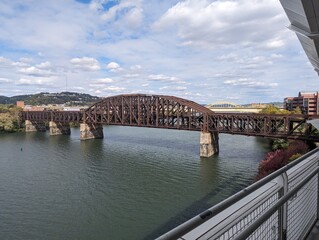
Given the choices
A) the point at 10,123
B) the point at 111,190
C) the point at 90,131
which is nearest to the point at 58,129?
the point at 90,131

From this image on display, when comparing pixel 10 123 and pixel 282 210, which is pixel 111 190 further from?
pixel 10 123

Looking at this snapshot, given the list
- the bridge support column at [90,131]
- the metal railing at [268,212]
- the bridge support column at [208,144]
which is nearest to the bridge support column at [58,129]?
the bridge support column at [90,131]

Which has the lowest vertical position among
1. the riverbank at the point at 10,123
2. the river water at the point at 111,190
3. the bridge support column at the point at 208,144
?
the river water at the point at 111,190

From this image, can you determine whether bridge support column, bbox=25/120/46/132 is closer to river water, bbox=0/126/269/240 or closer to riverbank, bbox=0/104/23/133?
riverbank, bbox=0/104/23/133

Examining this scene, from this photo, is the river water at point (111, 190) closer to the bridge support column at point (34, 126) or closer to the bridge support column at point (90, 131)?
the bridge support column at point (90, 131)

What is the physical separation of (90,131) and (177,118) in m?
32.5

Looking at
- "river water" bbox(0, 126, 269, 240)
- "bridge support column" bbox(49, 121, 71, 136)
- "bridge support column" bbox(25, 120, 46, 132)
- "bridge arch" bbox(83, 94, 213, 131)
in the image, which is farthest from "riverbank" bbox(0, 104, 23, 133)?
"river water" bbox(0, 126, 269, 240)

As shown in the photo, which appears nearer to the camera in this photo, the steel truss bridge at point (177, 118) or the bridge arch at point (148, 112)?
the steel truss bridge at point (177, 118)

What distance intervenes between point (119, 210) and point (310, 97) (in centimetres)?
13080

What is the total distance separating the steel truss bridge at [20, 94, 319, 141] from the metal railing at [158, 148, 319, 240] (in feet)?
142

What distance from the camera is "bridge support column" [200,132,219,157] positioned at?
174ft

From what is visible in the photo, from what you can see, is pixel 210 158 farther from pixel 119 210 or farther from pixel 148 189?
pixel 119 210

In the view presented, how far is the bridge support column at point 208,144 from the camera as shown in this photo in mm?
53031

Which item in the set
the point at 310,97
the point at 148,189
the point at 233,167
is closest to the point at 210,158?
the point at 233,167
